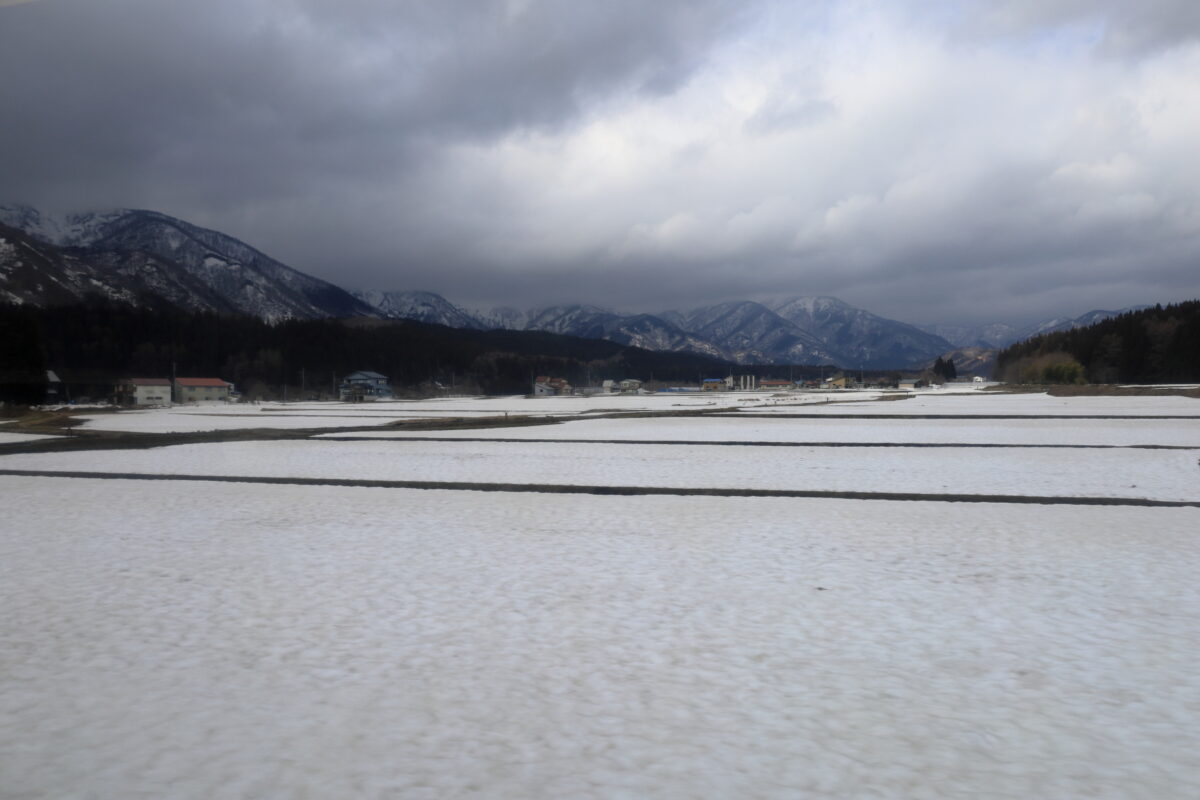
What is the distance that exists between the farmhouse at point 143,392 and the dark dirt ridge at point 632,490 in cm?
8282

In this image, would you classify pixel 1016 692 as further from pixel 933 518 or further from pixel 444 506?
pixel 444 506

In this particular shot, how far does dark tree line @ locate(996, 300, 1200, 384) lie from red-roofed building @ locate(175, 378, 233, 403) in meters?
127

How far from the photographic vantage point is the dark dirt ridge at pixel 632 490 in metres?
13.6

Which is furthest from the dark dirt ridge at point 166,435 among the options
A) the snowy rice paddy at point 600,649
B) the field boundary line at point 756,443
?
the snowy rice paddy at point 600,649

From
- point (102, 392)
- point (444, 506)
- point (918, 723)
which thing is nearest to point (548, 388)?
point (102, 392)

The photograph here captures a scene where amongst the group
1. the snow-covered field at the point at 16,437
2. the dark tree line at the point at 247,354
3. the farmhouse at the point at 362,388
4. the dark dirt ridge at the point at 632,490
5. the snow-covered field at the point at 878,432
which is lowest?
the snow-covered field at the point at 878,432

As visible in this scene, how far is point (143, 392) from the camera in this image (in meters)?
96.7

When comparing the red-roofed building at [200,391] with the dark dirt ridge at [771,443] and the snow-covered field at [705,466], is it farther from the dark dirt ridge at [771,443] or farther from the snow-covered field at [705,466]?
the snow-covered field at [705,466]

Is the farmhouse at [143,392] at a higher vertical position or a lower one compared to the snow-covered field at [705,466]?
higher

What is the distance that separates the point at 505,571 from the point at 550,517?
3630 mm

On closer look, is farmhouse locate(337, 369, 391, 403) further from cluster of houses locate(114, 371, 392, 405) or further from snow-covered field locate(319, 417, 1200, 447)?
snow-covered field locate(319, 417, 1200, 447)

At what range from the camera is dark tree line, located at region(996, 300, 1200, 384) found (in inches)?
4449

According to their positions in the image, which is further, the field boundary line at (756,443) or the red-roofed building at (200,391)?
the red-roofed building at (200,391)

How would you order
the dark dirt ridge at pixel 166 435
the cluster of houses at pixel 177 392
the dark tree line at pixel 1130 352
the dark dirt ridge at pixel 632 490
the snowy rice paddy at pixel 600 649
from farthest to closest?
the dark tree line at pixel 1130 352, the cluster of houses at pixel 177 392, the dark dirt ridge at pixel 166 435, the dark dirt ridge at pixel 632 490, the snowy rice paddy at pixel 600 649
